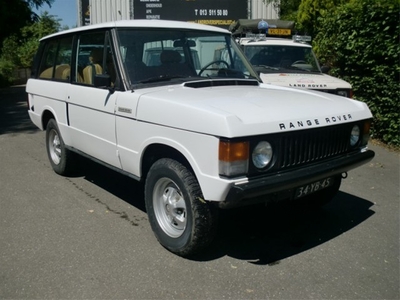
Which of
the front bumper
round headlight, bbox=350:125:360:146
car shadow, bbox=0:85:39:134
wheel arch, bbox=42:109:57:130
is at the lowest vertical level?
car shadow, bbox=0:85:39:134

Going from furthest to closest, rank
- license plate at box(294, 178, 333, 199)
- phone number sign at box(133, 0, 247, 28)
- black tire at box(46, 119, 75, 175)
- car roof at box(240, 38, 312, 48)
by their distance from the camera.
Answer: phone number sign at box(133, 0, 247, 28) → car roof at box(240, 38, 312, 48) → black tire at box(46, 119, 75, 175) → license plate at box(294, 178, 333, 199)

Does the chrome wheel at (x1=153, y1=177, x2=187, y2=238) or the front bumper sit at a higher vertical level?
the front bumper

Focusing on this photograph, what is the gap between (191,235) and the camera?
3607mm

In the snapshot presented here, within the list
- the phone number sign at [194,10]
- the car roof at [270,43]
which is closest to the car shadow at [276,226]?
the car roof at [270,43]

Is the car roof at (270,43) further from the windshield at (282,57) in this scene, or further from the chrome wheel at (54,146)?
the chrome wheel at (54,146)

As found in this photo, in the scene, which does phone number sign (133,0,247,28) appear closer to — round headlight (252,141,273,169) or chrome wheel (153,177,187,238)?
chrome wheel (153,177,187,238)

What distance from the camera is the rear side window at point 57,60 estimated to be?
18.4 ft

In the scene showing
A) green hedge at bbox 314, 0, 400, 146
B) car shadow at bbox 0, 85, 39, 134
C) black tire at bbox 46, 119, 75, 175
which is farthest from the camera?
car shadow at bbox 0, 85, 39, 134

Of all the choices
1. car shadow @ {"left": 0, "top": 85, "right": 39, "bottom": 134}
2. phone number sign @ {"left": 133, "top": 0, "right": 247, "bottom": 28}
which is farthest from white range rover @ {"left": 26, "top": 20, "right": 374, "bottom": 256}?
phone number sign @ {"left": 133, "top": 0, "right": 247, "bottom": 28}

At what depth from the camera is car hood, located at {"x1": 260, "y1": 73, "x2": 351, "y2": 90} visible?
24.2ft

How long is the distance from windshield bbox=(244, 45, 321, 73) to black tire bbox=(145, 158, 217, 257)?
5495 millimetres

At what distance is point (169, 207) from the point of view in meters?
3.94

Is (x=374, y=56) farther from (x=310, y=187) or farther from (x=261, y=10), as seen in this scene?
(x=261, y=10)

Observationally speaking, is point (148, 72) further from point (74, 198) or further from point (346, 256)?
point (346, 256)
